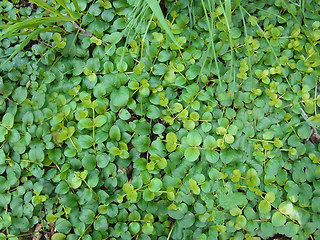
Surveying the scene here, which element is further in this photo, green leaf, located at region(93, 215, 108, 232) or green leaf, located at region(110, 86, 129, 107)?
green leaf, located at region(110, 86, 129, 107)

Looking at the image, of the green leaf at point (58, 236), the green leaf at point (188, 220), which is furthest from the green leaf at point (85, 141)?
the green leaf at point (188, 220)

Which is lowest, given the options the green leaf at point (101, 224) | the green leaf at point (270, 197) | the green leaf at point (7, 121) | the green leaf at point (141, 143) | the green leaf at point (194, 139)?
the green leaf at point (270, 197)

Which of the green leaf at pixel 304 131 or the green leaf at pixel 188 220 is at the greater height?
the green leaf at pixel 304 131

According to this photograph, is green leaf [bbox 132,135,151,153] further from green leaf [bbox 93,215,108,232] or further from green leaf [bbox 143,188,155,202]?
green leaf [bbox 93,215,108,232]

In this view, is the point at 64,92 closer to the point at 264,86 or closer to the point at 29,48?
the point at 29,48

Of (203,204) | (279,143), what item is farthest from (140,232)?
(279,143)

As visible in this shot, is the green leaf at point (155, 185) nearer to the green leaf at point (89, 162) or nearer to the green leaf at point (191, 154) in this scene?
the green leaf at point (191, 154)

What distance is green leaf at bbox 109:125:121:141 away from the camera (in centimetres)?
152

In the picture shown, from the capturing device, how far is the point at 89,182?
145 centimetres

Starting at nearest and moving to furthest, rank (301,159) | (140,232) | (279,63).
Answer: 1. (140,232)
2. (301,159)
3. (279,63)

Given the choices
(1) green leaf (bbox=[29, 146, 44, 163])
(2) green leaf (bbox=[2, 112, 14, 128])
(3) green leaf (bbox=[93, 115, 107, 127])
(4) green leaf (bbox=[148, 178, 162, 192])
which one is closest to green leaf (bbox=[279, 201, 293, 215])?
(4) green leaf (bbox=[148, 178, 162, 192])

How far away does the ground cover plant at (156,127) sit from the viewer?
1455 mm

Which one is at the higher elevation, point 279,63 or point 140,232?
point 279,63

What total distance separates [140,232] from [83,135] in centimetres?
61
